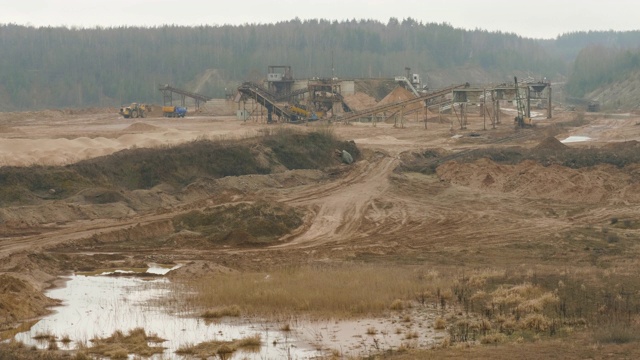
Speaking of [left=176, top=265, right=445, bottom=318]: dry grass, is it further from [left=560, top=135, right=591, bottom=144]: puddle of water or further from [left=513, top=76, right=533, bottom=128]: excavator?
[left=513, top=76, right=533, bottom=128]: excavator

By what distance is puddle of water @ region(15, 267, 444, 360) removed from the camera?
18263 millimetres

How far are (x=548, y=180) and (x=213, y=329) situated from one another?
2718 centimetres

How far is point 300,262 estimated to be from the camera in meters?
29.3

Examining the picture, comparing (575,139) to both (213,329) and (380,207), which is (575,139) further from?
(213,329)

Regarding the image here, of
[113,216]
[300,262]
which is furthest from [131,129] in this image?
[300,262]

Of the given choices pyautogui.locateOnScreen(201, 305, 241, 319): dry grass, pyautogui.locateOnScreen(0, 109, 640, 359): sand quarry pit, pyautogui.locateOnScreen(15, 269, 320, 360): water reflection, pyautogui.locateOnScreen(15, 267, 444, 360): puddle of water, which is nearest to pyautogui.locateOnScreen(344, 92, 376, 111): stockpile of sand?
pyautogui.locateOnScreen(0, 109, 640, 359): sand quarry pit

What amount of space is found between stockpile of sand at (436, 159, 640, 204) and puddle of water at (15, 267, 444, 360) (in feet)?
74.0

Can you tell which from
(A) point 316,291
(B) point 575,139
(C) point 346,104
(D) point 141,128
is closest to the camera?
(A) point 316,291

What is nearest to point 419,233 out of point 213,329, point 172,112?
point 213,329

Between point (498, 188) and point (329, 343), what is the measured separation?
28.1m

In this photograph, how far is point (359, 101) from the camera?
118m

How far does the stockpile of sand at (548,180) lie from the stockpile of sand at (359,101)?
65.4 m

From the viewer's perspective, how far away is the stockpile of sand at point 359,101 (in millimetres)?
115875

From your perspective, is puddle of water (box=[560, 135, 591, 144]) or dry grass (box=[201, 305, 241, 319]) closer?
dry grass (box=[201, 305, 241, 319])
